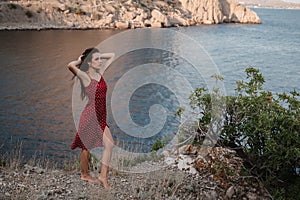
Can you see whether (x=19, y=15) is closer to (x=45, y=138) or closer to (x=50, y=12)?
(x=50, y=12)

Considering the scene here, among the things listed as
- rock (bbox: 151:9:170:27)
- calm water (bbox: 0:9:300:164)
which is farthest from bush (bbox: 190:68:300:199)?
rock (bbox: 151:9:170:27)

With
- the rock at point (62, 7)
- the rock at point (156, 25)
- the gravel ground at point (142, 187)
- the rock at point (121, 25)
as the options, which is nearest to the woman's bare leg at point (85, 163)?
the gravel ground at point (142, 187)

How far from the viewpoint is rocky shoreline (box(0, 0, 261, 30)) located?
4512 centimetres

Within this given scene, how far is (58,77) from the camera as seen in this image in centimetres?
2364

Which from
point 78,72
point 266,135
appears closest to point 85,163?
A: point 78,72

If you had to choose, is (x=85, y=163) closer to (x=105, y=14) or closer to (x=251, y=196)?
(x=251, y=196)

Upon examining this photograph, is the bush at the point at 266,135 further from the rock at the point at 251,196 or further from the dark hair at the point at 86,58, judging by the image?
the dark hair at the point at 86,58

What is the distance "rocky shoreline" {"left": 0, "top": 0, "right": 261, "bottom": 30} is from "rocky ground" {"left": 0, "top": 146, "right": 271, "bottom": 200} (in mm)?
38683

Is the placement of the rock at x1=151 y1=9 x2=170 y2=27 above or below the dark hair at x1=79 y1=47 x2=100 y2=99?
below

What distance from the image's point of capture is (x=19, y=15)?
45.2 m

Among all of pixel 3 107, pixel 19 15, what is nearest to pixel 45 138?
pixel 3 107

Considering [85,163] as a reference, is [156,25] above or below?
below

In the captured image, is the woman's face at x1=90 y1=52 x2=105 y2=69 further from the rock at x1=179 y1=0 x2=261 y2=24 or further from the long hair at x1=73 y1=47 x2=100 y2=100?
the rock at x1=179 y1=0 x2=261 y2=24

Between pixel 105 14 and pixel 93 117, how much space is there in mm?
50753
